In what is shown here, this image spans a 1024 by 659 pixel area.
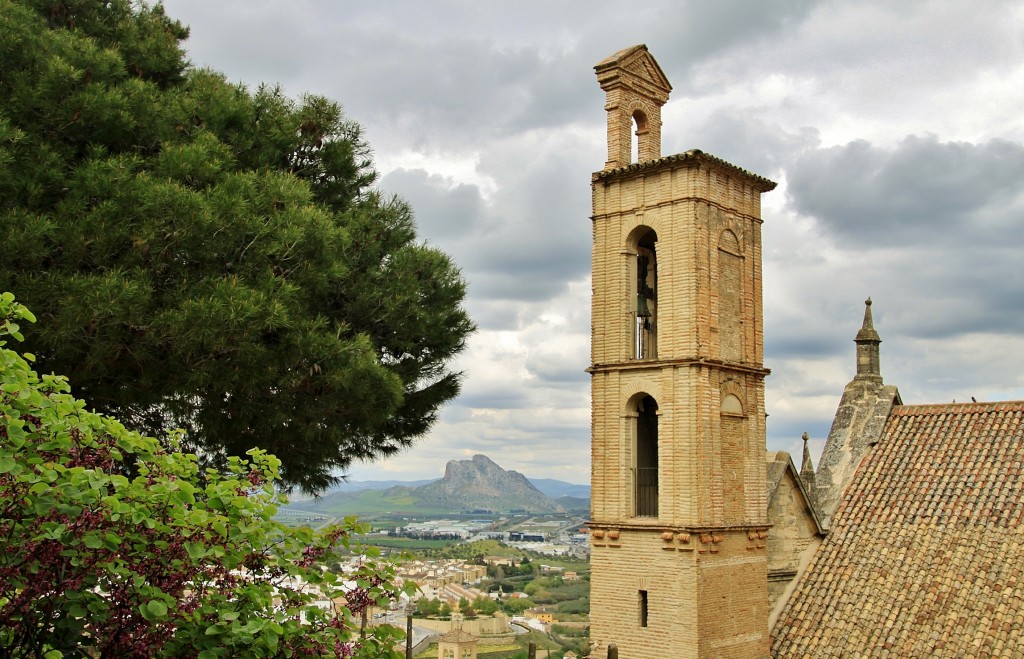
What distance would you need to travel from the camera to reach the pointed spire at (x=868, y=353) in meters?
19.8

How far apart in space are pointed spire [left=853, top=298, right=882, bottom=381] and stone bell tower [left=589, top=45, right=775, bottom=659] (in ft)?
15.2

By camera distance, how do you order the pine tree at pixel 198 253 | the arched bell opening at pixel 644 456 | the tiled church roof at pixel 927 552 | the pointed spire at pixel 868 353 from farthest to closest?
1. the pointed spire at pixel 868 353
2. the arched bell opening at pixel 644 456
3. the tiled church roof at pixel 927 552
4. the pine tree at pixel 198 253

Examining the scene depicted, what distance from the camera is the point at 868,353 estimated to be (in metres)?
20.1

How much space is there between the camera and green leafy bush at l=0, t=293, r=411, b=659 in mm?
4719

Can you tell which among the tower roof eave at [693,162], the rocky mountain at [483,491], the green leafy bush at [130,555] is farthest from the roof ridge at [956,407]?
the rocky mountain at [483,491]

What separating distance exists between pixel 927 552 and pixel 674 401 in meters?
4.77

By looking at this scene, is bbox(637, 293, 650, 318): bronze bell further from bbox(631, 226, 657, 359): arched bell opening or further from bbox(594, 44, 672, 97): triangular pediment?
bbox(594, 44, 672, 97): triangular pediment

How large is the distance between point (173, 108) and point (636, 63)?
25.7 ft

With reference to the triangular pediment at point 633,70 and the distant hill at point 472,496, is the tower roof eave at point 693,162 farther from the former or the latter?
the distant hill at point 472,496

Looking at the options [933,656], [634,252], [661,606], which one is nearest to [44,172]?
[634,252]

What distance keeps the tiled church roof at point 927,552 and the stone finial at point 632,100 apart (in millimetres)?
7190

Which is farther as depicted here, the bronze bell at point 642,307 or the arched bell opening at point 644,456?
the bronze bell at point 642,307

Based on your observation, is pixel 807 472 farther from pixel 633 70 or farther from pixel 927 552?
pixel 633 70

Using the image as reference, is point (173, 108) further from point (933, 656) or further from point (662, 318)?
point (933, 656)
